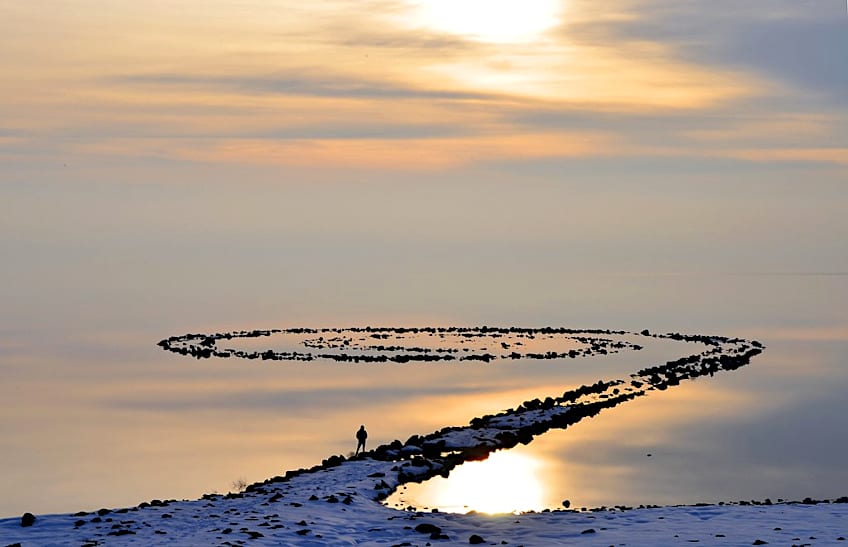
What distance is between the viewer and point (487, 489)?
127ft

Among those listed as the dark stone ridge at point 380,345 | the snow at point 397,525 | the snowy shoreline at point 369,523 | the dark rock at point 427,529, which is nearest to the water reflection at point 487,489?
the snowy shoreline at point 369,523

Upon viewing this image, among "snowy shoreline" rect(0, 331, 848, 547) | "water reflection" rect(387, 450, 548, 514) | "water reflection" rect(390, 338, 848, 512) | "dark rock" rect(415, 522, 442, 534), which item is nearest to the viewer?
"snowy shoreline" rect(0, 331, 848, 547)

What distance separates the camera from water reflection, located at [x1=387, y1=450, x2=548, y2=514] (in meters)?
35.5

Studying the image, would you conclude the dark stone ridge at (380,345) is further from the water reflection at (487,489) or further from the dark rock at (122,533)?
the dark rock at (122,533)

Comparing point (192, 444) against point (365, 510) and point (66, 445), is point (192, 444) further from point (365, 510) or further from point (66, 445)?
point (365, 510)

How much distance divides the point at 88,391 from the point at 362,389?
16.5 m

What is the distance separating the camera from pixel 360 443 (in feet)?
149

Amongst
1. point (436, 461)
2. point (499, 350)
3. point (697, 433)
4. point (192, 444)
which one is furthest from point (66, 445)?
point (499, 350)

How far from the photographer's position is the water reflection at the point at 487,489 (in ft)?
116

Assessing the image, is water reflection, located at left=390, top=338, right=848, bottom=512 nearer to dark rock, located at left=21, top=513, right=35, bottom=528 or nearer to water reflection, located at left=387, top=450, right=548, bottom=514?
water reflection, located at left=387, top=450, right=548, bottom=514

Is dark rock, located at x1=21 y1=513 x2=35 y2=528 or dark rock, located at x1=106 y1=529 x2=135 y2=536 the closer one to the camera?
dark rock, located at x1=106 y1=529 x2=135 y2=536

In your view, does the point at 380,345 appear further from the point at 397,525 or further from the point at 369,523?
the point at 397,525

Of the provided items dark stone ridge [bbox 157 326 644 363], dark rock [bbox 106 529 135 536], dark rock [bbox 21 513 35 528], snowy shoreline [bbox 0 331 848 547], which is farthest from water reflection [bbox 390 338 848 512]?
dark stone ridge [bbox 157 326 644 363]

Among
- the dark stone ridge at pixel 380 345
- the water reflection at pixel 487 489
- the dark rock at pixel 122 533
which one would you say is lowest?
the dark rock at pixel 122 533
